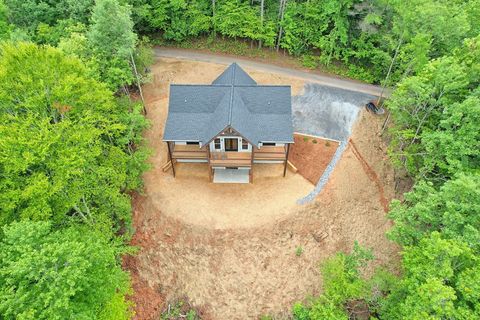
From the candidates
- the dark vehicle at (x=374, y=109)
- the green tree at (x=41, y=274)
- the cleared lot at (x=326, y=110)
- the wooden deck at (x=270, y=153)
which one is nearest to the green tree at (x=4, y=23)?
the green tree at (x=41, y=274)

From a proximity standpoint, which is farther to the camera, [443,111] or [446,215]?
[443,111]

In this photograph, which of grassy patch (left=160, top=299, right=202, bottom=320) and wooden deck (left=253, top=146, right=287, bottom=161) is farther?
wooden deck (left=253, top=146, right=287, bottom=161)

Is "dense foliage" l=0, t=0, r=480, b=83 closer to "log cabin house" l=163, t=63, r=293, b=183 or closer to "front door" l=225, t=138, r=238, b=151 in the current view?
"log cabin house" l=163, t=63, r=293, b=183

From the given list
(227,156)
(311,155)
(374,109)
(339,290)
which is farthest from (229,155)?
(374,109)

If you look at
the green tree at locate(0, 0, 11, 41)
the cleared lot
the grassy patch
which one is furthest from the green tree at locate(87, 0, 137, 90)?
the grassy patch

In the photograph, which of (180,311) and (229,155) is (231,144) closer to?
(229,155)

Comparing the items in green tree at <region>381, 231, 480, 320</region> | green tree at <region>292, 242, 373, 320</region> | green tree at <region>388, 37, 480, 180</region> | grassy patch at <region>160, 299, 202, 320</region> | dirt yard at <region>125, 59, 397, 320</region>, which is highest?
green tree at <region>388, 37, 480, 180</region>
